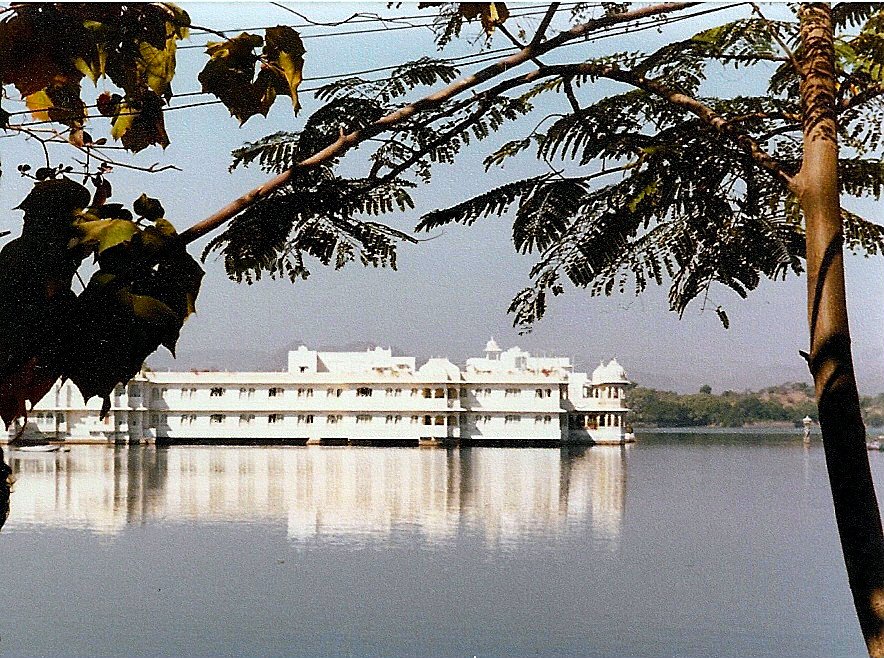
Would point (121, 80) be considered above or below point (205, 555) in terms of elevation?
above

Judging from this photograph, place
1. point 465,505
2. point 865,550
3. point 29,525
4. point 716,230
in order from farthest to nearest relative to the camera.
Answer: point 465,505 → point 29,525 → point 716,230 → point 865,550

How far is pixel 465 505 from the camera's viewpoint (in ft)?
40.8

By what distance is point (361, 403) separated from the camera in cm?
884

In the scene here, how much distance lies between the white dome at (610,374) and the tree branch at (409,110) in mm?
2899

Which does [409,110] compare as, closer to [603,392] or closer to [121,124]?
[121,124]

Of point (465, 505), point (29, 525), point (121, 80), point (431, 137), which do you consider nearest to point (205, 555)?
point (29, 525)

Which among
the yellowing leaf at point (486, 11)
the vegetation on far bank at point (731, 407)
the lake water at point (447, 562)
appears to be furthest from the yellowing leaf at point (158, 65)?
the lake water at point (447, 562)

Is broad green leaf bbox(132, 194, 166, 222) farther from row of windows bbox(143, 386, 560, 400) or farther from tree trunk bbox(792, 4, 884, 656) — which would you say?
row of windows bbox(143, 386, 560, 400)

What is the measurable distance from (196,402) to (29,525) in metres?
4.30

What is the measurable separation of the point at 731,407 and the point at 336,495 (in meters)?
11.2

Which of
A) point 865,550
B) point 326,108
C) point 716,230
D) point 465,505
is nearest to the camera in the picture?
point 865,550

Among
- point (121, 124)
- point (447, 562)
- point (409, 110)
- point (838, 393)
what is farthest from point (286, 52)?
point (447, 562)

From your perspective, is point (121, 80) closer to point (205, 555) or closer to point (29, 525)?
point (205, 555)

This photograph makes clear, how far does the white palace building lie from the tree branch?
14.0ft
